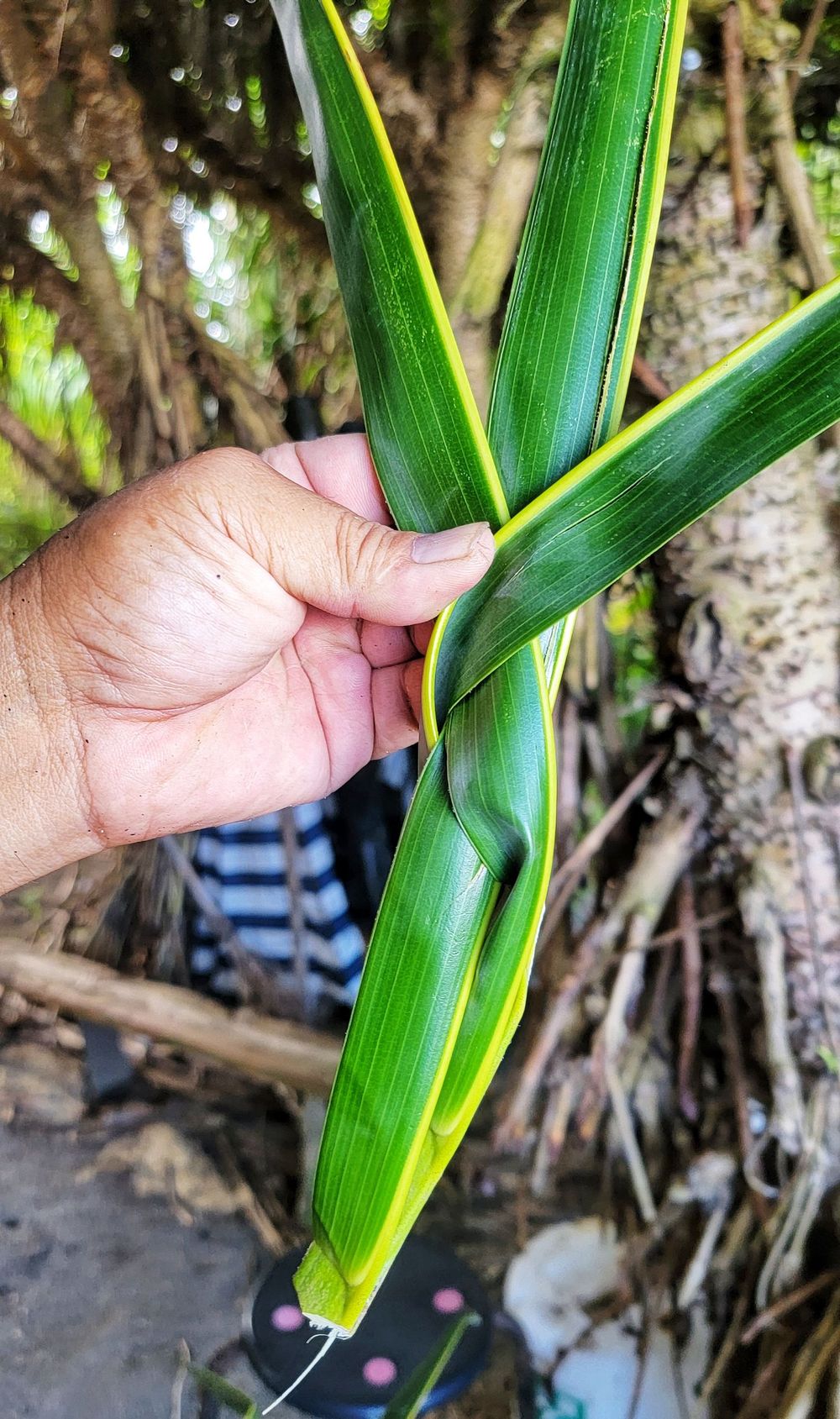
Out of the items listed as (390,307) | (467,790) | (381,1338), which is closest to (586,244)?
(390,307)

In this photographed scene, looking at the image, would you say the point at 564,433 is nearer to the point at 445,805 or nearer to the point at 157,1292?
the point at 445,805

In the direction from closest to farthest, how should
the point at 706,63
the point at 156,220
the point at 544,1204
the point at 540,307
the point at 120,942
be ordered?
the point at 540,307, the point at 706,63, the point at 544,1204, the point at 156,220, the point at 120,942

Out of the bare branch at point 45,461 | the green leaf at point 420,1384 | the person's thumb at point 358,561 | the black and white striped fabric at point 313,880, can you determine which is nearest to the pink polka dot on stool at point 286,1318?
the green leaf at point 420,1384

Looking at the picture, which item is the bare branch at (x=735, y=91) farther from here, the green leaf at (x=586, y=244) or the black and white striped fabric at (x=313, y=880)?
the black and white striped fabric at (x=313, y=880)

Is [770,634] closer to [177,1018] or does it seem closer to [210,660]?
[210,660]

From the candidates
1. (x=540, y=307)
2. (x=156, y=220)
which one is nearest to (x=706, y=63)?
(x=540, y=307)

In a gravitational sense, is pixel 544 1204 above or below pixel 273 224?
below

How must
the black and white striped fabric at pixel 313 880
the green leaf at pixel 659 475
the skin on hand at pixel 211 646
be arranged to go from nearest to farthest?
the green leaf at pixel 659 475 < the skin on hand at pixel 211 646 < the black and white striped fabric at pixel 313 880
